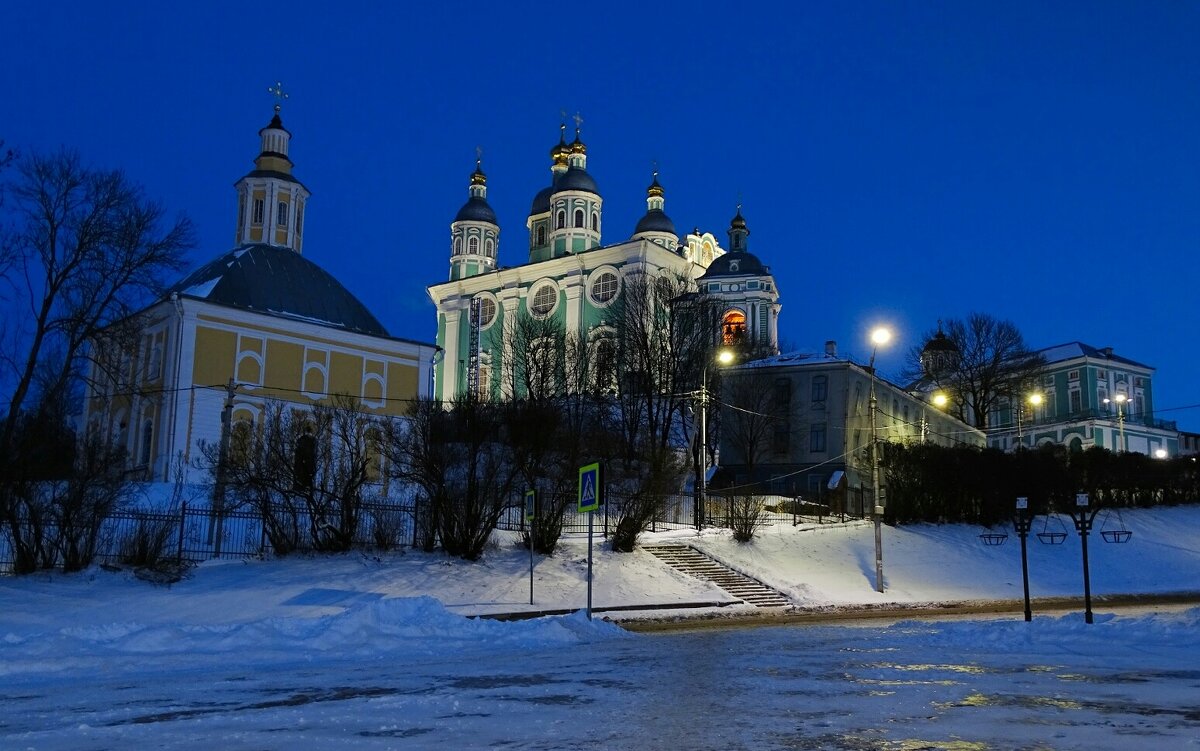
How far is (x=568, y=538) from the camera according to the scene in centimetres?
2944

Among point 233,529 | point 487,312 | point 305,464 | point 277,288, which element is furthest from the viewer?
point 487,312

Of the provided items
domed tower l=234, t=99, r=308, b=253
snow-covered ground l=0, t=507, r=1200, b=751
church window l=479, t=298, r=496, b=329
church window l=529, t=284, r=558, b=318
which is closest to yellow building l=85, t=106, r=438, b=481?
domed tower l=234, t=99, r=308, b=253

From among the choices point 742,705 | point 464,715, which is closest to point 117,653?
point 464,715

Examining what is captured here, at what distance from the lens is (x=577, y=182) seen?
79.2m

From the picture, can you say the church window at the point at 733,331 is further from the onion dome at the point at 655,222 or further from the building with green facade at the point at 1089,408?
the building with green facade at the point at 1089,408

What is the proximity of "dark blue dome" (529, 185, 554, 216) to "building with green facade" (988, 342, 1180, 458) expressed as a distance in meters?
37.3

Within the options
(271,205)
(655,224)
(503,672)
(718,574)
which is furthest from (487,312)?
(503,672)

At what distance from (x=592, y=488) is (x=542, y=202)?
67963 millimetres

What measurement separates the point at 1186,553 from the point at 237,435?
3489 cm

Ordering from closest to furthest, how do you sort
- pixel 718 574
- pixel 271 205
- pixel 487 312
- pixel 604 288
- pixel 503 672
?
pixel 503 672, pixel 718 574, pixel 271 205, pixel 604 288, pixel 487 312

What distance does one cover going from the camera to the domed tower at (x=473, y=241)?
83.4 metres

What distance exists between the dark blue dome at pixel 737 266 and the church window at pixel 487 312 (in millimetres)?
16040

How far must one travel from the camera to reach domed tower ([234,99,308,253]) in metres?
Result: 52.5

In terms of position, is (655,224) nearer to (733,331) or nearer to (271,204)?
(733,331)
